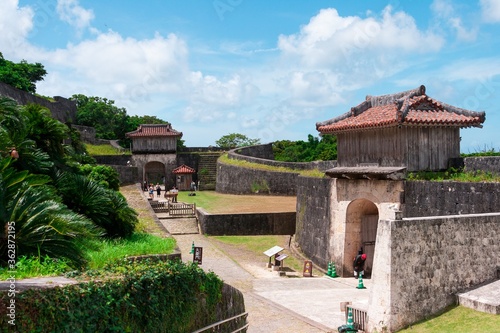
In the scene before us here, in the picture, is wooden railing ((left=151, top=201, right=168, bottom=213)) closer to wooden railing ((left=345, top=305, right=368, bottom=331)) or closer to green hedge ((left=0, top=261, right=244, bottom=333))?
wooden railing ((left=345, top=305, right=368, bottom=331))

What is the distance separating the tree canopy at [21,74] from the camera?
155 feet

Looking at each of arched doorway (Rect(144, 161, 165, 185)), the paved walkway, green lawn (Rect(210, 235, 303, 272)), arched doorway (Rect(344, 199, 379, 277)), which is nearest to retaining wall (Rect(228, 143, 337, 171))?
green lawn (Rect(210, 235, 303, 272))

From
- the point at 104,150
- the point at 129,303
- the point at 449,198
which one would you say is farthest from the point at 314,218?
the point at 104,150

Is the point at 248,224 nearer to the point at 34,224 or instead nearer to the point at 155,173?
the point at 34,224

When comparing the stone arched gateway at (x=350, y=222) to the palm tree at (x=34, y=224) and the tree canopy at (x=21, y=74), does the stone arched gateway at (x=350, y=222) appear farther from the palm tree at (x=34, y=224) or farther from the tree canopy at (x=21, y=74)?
the tree canopy at (x=21, y=74)

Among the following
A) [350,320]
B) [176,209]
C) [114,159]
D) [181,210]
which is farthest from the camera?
[114,159]

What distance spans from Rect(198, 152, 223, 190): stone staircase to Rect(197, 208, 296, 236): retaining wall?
17.9 meters

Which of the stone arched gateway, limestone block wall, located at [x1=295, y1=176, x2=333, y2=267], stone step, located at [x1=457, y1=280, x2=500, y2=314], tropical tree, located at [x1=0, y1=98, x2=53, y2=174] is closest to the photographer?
stone step, located at [x1=457, y1=280, x2=500, y2=314]

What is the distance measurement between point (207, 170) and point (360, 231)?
2958 centimetres

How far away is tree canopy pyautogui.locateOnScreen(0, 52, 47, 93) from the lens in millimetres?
47344

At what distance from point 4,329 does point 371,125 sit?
555 inches

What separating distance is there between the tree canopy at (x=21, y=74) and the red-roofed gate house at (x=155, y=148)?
12.2 metres

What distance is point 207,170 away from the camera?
155 ft

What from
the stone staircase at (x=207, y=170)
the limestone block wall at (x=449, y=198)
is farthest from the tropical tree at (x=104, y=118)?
the limestone block wall at (x=449, y=198)
